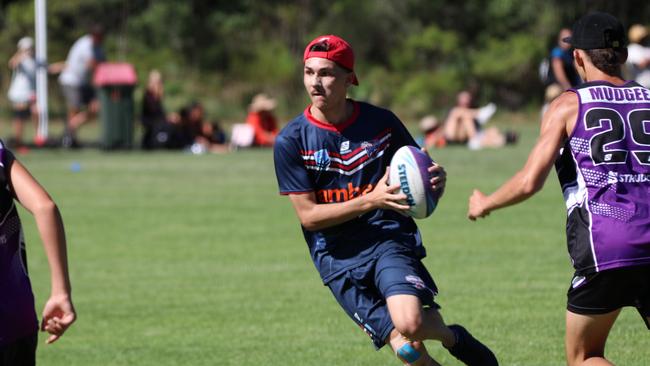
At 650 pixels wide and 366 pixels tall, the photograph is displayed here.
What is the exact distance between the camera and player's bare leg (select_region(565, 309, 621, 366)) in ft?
17.3

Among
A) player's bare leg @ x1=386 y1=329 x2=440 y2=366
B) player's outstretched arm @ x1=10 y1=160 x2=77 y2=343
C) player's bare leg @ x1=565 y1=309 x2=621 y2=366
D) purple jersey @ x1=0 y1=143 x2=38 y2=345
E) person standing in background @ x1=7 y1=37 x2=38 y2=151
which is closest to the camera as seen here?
player's outstretched arm @ x1=10 y1=160 x2=77 y2=343

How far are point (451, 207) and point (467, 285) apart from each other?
15.6 ft

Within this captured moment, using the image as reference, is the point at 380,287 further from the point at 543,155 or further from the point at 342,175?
the point at 543,155

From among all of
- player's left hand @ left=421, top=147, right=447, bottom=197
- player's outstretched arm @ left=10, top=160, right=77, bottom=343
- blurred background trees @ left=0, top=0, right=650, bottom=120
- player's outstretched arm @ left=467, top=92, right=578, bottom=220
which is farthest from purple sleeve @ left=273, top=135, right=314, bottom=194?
blurred background trees @ left=0, top=0, right=650, bottom=120

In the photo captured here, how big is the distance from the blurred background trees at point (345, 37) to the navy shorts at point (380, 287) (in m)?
26.7

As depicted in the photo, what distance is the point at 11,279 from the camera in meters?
4.50

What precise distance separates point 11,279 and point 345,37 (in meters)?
31.2

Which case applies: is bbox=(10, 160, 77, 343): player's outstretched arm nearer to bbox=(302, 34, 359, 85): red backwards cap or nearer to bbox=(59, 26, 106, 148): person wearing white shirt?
bbox=(302, 34, 359, 85): red backwards cap

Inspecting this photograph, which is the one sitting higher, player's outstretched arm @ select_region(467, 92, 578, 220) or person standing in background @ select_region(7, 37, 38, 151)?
player's outstretched arm @ select_region(467, 92, 578, 220)

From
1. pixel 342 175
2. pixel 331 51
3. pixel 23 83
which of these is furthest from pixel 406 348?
pixel 23 83

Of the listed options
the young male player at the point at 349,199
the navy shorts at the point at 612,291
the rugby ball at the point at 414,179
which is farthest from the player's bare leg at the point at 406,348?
the navy shorts at the point at 612,291

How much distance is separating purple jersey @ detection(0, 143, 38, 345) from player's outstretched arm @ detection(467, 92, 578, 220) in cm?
201

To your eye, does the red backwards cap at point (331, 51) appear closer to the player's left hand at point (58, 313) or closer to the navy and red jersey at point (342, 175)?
the navy and red jersey at point (342, 175)

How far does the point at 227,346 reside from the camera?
8.03 metres
